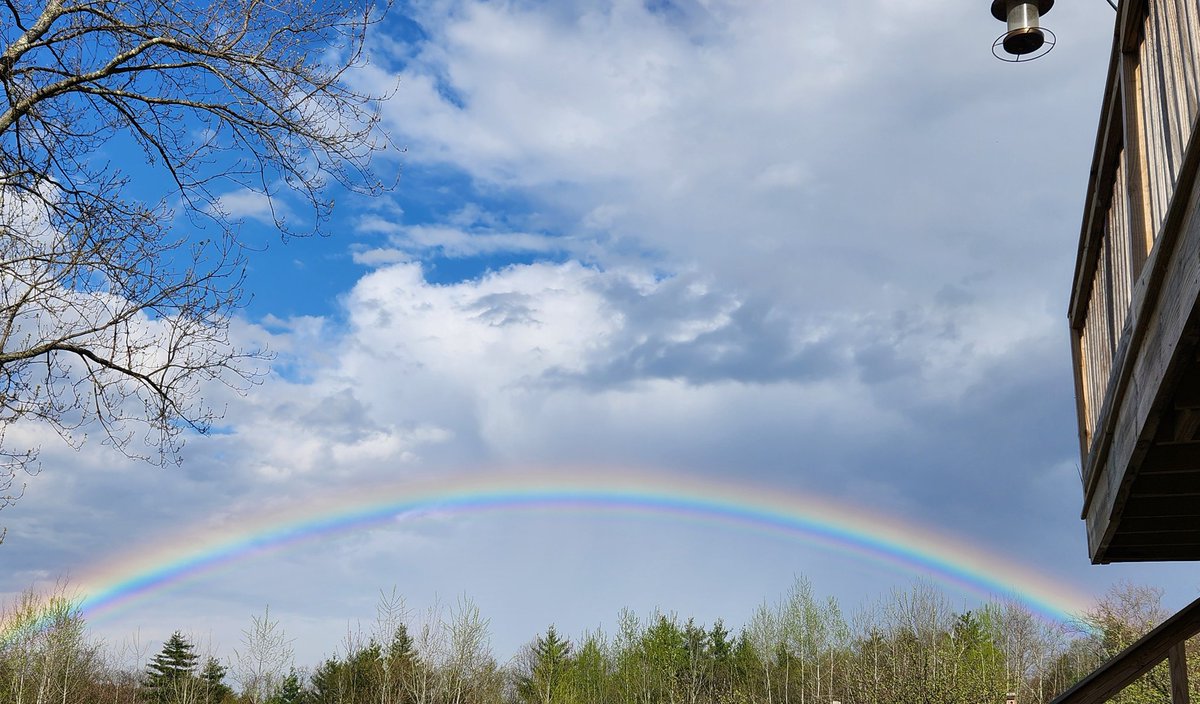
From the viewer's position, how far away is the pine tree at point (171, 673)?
4522 cm

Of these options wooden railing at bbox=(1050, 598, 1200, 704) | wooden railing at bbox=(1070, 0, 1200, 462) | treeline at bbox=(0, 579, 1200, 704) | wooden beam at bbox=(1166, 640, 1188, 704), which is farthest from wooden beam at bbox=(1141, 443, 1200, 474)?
treeline at bbox=(0, 579, 1200, 704)

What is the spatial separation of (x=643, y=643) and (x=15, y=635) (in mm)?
27817

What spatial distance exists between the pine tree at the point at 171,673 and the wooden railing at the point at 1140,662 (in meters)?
45.7

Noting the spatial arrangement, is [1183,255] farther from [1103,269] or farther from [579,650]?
[579,650]

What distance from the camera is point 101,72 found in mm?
5109

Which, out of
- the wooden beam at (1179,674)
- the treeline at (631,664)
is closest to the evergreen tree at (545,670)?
the treeline at (631,664)

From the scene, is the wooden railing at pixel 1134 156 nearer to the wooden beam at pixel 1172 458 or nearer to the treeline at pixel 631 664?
the wooden beam at pixel 1172 458

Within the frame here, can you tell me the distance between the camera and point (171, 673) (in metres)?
51.6

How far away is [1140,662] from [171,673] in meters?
55.5

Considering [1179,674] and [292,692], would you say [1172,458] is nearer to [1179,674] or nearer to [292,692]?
[1179,674]

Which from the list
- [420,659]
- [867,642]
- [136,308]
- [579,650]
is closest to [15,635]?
[420,659]

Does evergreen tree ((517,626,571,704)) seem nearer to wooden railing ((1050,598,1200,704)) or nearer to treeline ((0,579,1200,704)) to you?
treeline ((0,579,1200,704))

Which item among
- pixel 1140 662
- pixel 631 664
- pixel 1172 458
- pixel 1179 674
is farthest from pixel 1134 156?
pixel 631 664

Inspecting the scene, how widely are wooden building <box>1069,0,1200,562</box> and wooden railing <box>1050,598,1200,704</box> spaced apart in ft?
1.39
